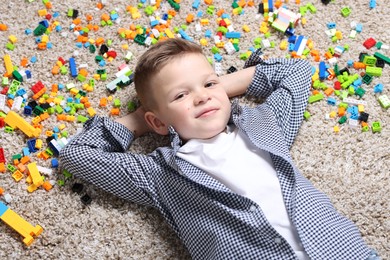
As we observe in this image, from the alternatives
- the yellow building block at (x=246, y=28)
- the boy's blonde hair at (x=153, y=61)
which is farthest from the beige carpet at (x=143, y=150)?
the boy's blonde hair at (x=153, y=61)

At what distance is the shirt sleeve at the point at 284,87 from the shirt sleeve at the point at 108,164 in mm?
391

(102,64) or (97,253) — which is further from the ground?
(102,64)

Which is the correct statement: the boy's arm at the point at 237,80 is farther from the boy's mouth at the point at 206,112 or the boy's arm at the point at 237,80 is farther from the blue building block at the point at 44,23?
the blue building block at the point at 44,23

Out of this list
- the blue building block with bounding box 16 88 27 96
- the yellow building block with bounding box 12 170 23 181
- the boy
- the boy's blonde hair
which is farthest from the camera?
the blue building block with bounding box 16 88 27 96

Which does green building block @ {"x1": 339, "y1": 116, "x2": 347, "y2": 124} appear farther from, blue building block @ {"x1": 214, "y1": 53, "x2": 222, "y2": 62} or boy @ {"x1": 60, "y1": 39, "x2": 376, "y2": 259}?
blue building block @ {"x1": 214, "y1": 53, "x2": 222, "y2": 62}

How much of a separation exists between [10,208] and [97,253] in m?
0.29

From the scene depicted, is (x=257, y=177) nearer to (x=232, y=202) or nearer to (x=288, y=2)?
(x=232, y=202)

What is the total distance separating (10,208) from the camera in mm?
1375

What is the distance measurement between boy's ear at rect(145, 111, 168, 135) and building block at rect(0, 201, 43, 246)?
430mm

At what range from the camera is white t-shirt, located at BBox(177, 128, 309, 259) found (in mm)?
1206

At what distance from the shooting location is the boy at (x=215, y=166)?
3.91 ft

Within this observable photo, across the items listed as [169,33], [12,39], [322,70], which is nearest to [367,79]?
[322,70]

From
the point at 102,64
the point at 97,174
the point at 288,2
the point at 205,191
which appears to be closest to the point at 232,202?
the point at 205,191

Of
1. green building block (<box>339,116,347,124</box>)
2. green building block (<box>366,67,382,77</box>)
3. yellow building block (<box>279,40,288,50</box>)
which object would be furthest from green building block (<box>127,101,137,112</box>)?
green building block (<box>366,67,382,77</box>)
